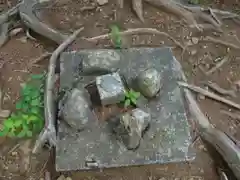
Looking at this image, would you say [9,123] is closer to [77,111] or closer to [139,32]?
[77,111]

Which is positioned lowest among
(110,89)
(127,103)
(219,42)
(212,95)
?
(212,95)

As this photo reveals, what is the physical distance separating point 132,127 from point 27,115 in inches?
37.7

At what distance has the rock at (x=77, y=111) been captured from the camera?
8.36 ft

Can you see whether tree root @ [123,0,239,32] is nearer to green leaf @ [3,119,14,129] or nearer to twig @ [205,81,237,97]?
twig @ [205,81,237,97]

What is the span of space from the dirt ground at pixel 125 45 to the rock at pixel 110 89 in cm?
55

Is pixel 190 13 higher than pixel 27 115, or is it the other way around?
pixel 190 13

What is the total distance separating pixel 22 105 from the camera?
3.07m

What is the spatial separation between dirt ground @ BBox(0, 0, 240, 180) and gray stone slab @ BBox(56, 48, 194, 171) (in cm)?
35

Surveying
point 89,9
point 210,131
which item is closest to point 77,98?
point 210,131

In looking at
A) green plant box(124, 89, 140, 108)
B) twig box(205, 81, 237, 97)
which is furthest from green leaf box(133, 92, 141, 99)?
twig box(205, 81, 237, 97)

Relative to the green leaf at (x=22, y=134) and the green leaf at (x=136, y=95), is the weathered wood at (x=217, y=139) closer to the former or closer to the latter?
the green leaf at (x=136, y=95)

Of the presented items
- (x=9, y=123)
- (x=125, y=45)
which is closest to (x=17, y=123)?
(x=9, y=123)

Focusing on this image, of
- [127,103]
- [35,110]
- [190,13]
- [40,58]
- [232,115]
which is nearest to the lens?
[127,103]

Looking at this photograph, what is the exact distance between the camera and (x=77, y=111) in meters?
2.55
